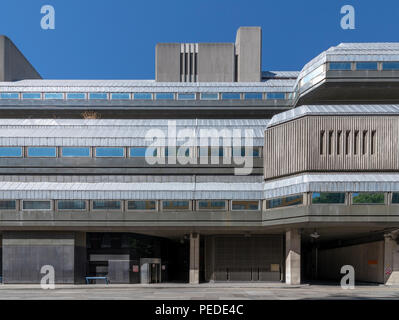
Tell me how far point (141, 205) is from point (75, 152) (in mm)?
9203

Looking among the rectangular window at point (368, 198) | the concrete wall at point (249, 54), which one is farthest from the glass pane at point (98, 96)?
the rectangular window at point (368, 198)

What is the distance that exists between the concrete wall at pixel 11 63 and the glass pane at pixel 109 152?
32.7 metres

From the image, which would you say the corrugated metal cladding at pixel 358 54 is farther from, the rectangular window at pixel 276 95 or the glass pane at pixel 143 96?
the glass pane at pixel 143 96

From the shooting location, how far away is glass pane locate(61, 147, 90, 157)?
38.0 m

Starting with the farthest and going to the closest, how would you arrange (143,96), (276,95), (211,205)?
(143,96) → (276,95) → (211,205)

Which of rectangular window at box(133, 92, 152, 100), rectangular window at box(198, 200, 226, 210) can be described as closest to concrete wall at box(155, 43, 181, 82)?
rectangular window at box(133, 92, 152, 100)

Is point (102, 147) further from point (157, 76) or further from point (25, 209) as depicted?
point (157, 76)

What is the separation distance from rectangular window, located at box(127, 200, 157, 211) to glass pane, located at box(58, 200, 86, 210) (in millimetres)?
4624

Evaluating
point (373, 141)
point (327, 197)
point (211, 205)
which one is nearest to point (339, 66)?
point (373, 141)

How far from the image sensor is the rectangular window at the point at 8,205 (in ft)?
117

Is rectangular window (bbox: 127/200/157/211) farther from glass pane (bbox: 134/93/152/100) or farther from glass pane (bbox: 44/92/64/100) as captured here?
glass pane (bbox: 44/92/64/100)

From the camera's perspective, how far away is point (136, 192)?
36.1 m

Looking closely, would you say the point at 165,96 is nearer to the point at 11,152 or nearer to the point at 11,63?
the point at 11,152
